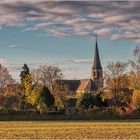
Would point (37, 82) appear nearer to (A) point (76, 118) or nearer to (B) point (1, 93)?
(B) point (1, 93)

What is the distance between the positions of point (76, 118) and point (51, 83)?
31398 mm

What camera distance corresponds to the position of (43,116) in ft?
236

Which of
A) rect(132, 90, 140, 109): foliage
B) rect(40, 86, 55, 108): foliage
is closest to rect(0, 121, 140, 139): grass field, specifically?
rect(132, 90, 140, 109): foliage

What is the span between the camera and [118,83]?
284 feet

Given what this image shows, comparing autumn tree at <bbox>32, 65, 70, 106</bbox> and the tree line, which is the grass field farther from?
autumn tree at <bbox>32, 65, 70, 106</bbox>

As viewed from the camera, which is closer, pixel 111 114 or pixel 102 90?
pixel 111 114

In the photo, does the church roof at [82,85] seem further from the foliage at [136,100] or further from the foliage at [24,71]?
the foliage at [136,100]

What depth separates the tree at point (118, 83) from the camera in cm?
8638

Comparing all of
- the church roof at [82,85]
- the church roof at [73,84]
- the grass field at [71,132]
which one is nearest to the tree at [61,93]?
the grass field at [71,132]

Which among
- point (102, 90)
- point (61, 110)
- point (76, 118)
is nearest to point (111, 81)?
point (102, 90)

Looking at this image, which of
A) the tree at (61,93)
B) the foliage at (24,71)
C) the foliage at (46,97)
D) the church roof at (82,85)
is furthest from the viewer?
the church roof at (82,85)


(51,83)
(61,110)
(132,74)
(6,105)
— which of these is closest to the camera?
(61,110)

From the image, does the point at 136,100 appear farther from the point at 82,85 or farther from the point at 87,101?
the point at 82,85

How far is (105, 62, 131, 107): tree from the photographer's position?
86375 millimetres
